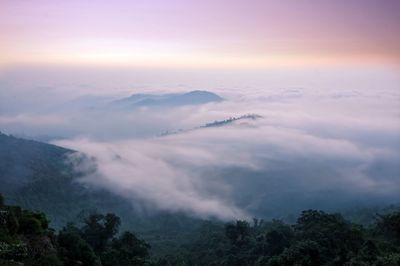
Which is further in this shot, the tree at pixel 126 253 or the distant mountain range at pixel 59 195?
the distant mountain range at pixel 59 195

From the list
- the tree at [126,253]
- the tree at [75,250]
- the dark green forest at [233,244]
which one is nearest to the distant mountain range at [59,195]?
the dark green forest at [233,244]

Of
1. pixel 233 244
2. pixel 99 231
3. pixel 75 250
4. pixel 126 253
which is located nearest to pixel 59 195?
pixel 233 244

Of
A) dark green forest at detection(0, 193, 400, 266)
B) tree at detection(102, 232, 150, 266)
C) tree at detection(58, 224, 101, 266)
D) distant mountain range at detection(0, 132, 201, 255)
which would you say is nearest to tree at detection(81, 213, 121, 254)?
dark green forest at detection(0, 193, 400, 266)

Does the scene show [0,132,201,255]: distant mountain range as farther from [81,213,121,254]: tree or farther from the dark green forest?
[81,213,121,254]: tree

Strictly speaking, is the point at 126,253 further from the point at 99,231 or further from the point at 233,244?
the point at 233,244

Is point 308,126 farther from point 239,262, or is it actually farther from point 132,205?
point 239,262

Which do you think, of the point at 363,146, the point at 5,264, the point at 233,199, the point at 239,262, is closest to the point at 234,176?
the point at 233,199

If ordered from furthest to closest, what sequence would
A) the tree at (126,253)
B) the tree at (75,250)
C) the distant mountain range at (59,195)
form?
the distant mountain range at (59,195), the tree at (126,253), the tree at (75,250)

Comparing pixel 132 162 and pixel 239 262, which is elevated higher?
pixel 132 162

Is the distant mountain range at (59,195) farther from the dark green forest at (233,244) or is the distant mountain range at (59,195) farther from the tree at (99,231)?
the tree at (99,231)
